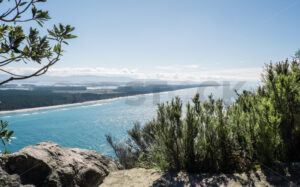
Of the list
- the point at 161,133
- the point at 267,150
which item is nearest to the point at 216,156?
the point at 267,150

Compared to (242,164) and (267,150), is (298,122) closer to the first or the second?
(267,150)

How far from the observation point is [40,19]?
1.87 metres

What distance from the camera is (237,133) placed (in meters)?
3.45

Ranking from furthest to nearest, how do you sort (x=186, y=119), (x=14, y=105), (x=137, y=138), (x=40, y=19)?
(x=14, y=105) < (x=137, y=138) < (x=186, y=119) < (x=40, y=19)

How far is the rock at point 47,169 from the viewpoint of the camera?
258cm

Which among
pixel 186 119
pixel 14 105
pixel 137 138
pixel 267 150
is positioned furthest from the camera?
pixel 14 105

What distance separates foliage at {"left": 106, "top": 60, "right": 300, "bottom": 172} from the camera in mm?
2938

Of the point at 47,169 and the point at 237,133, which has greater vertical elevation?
the point at 237,133

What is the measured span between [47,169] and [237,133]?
3237 millimetres

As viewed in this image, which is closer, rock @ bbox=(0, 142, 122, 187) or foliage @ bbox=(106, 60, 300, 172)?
rock @ bbox=(0, 142, 122, 187)

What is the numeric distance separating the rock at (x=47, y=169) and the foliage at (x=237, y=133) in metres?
1.36

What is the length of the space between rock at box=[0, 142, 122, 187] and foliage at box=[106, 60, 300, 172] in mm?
1356

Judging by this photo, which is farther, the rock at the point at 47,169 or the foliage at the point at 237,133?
the foliage at the point at 237,133

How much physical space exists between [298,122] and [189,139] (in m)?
1.77
